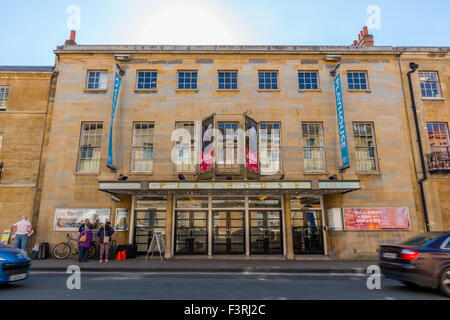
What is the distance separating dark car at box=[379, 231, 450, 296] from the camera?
644 cm

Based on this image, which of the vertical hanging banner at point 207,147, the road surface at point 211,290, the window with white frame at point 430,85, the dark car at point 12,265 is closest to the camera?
the road surface at point 211,290

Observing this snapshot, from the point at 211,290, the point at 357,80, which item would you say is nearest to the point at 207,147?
the point at 211,290

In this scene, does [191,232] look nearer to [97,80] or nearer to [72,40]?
[97,80]

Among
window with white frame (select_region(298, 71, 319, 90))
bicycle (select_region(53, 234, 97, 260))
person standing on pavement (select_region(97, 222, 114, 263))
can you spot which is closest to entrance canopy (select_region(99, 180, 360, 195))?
person standing on pavement (select_region(97, 222, 114, 263))

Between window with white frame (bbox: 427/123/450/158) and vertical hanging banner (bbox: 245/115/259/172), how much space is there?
10.1 m

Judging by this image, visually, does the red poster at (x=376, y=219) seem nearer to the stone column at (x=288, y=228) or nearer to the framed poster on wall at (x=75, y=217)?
the stone column at (x=288, y=228)

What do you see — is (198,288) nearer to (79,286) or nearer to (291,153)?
(79,286)

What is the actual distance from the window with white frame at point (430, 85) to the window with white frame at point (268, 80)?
8721 millimetres

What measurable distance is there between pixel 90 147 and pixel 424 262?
611 inches

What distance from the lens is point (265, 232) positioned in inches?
589

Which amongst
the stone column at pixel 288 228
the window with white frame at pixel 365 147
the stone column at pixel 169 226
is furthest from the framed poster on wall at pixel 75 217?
the window with white frame at pixel 365 147

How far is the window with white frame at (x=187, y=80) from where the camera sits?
643 inches

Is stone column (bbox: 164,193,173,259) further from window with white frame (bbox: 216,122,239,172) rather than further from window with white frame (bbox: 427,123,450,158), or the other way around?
window with white frame (bbox: 427,123,450,158)
